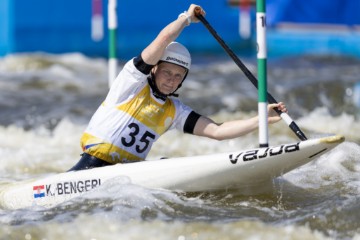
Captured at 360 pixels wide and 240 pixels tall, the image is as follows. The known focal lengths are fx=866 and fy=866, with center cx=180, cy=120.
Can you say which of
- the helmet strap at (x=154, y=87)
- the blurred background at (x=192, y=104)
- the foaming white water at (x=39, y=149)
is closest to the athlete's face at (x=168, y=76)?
the helmet strap at (x=154, y=87)

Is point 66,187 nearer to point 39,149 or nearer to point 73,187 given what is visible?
point 73,187

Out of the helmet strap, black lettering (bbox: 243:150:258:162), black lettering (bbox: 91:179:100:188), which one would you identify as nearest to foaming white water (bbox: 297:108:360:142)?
the helmet strap

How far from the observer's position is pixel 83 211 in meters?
4.62

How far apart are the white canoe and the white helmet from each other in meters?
0.55

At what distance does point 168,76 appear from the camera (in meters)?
4.93

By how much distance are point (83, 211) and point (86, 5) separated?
9.74 m

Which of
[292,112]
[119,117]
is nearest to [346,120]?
[292,112]

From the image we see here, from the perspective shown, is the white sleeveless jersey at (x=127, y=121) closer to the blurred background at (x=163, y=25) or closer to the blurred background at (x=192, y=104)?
the blurred background at (x=192, y=104)

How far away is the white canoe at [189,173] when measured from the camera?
4582mm

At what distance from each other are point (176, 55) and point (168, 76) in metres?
0.13

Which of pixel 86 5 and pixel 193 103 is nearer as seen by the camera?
pixel 193 103

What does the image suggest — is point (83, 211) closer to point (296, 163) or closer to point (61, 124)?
point (296, 163)

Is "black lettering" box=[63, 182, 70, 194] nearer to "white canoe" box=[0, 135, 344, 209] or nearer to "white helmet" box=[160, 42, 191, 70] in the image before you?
"white canoe" box=[0, 135, 344, 209]

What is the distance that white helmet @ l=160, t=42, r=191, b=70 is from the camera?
16.0ft
